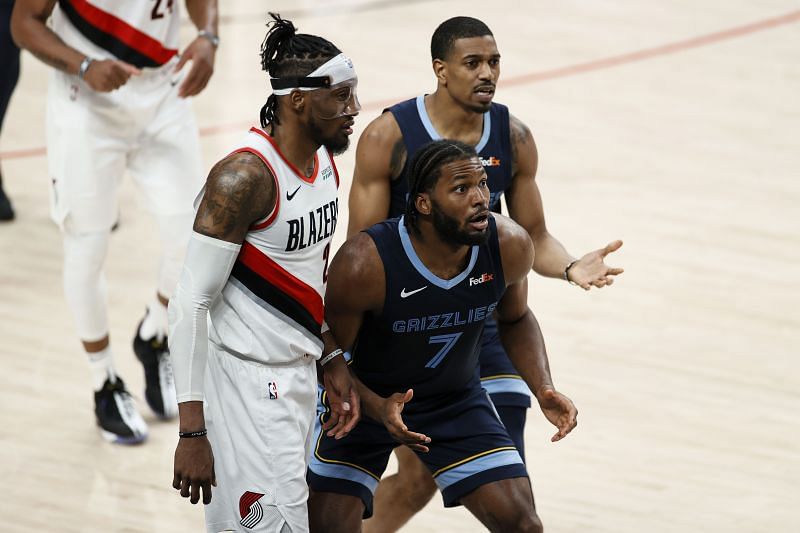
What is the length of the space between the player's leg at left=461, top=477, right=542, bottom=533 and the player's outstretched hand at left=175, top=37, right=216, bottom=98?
2342 millimetres

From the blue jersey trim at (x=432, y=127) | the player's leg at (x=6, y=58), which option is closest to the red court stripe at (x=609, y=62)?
the player's leg at (x=6, y=58)

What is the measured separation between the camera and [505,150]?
15.5ft

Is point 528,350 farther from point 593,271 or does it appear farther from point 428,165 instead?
point 428,165

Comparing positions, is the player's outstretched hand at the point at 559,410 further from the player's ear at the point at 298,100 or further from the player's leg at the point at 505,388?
the player's ear at the point at 298,100

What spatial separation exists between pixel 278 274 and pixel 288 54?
2.02 feet

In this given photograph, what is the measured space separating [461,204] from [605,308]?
135 inches

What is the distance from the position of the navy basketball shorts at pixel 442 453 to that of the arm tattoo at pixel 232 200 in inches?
37.7

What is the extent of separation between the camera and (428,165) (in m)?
4.05

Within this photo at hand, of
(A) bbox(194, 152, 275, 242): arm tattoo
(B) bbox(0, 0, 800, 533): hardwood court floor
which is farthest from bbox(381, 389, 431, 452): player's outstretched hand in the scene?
(B) bbox(0, 0, 800, 533): hardwood court floor

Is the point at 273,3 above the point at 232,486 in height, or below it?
below

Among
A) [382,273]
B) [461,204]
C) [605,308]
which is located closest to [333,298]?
[382,273]

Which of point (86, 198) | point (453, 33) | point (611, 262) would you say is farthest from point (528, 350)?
point (611, 262)

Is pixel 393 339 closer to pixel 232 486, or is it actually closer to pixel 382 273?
pixel 382 273

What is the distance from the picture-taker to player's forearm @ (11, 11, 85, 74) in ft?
18.1
